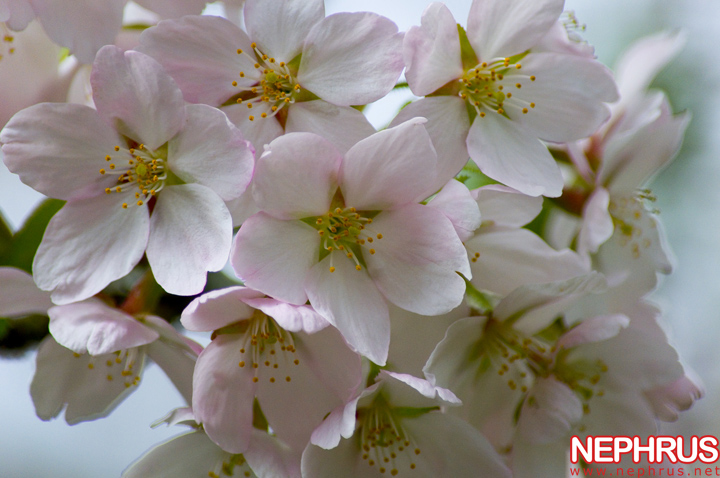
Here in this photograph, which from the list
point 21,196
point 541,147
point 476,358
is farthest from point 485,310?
point 21,196

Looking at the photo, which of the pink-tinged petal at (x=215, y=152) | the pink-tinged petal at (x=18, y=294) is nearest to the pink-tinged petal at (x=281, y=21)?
the pink-tinged petal at (x=215, y=152)

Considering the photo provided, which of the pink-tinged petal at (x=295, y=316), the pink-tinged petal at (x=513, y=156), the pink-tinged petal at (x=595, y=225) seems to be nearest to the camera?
the pink-tinged petal at (x=295, y=316)

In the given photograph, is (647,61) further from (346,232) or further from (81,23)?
(81,23)

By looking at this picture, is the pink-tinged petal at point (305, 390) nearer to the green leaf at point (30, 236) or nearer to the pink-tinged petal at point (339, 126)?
the pink-tinged petal at point (339, 126)

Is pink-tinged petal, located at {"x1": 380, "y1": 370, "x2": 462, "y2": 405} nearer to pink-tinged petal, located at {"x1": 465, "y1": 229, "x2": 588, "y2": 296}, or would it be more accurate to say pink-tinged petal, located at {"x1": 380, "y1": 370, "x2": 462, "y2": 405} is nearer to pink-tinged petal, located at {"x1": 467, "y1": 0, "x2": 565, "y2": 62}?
pink-tinged petal, located at {"x1": 465, "y1": 229, "x2": 588, "y2": 296}

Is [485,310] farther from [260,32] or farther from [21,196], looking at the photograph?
[21,196]

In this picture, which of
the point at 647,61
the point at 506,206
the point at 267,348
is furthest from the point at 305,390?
the point at 647,61

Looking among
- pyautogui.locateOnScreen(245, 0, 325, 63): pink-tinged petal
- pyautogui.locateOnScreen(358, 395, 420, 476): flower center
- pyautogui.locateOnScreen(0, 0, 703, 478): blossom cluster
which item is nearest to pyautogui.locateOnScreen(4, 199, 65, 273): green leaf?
pyautogui.locateOnScreen(0, 0, 703, 478): blossom cluster
